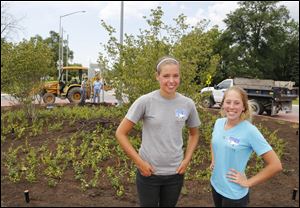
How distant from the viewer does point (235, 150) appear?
2777 mm

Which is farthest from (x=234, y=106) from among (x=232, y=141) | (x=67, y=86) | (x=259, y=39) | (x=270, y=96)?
(x=259, y=39)

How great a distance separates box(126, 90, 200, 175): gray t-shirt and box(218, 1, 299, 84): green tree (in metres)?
47.7

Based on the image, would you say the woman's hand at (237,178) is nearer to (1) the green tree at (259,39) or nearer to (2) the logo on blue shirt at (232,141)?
(2) the logo on blue shirt at (232,141)

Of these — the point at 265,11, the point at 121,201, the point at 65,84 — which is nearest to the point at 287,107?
the point at 65,84

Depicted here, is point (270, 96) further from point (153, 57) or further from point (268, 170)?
point (268, 170)

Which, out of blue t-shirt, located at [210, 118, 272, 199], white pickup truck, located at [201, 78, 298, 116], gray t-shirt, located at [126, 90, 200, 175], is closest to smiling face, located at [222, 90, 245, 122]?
blue t-shirt, located at [210, 118, 272, 199]

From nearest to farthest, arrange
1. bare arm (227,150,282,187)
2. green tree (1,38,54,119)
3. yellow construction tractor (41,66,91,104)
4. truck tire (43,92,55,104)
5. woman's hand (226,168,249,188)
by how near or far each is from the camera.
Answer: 1. bare arm (227,150,282,187)
2. woman's hand (226,168,249,188)
3. green tree (1,38,54,119)
4. truck tire (43,92,55,104)
5. yellow construction tractor (41,66,91,104)

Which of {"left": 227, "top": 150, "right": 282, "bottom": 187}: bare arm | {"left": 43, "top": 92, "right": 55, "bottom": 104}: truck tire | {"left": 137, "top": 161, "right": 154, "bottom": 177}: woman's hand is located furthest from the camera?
{"left": 43, "top": 92, "right": 55, "bottom": 104}: truck tire

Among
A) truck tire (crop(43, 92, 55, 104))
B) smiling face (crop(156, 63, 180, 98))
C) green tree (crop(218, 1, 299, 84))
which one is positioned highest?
green tree (crop(218, 1, 299, 84))

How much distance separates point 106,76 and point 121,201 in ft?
14.6

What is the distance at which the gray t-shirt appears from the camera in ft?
9.64

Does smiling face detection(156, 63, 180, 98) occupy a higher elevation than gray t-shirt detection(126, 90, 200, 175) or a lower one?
higher

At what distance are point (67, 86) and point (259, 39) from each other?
38123mm

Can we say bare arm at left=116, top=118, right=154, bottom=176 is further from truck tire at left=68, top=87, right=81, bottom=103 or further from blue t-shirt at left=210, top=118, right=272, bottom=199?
truck tire at left=68, top=87, right=81, bottom=103
